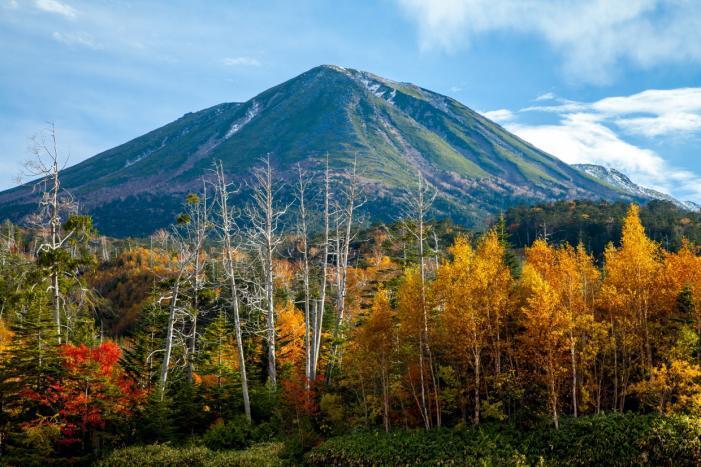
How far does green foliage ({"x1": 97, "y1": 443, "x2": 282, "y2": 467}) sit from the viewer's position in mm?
24906

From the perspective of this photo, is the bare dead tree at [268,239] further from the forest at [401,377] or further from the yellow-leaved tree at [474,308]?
the yellow-leaved tree at [474,308]

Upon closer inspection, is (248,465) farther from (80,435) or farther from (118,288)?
(118,288)

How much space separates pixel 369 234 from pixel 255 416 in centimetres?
7658

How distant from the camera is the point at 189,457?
2567 cm

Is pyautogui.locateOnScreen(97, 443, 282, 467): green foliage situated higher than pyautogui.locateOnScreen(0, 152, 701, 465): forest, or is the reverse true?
pyautogui.locateOnScreen(0, 152, 701, 465): forest

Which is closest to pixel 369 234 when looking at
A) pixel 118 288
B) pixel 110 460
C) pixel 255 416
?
pixel 118 288

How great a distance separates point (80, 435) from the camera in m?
27.2

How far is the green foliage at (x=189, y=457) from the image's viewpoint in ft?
81.7

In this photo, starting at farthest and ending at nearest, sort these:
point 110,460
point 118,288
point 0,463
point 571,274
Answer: point 118,288 → point 571,274 → point 110,460 → point 0,463

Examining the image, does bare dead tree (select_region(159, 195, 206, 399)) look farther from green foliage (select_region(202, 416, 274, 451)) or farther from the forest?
green foliage (select_region(202, 416, 274, 451))

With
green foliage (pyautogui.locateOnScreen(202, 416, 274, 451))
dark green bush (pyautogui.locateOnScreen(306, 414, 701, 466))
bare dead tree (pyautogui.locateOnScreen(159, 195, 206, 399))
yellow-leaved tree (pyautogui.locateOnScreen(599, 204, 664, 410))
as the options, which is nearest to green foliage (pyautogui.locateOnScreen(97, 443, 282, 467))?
green foliage (pyautogui.locateOnScreen(202, 416, 274, 451))

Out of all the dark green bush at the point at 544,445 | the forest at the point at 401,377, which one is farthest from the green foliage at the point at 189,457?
the dark green bush at the point at 544,445

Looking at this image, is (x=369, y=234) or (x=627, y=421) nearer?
(x=627, y=421)

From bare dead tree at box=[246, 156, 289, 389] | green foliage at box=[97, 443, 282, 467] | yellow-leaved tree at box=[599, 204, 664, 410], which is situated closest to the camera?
green foliage at box=[97, 443, 282, 467]
